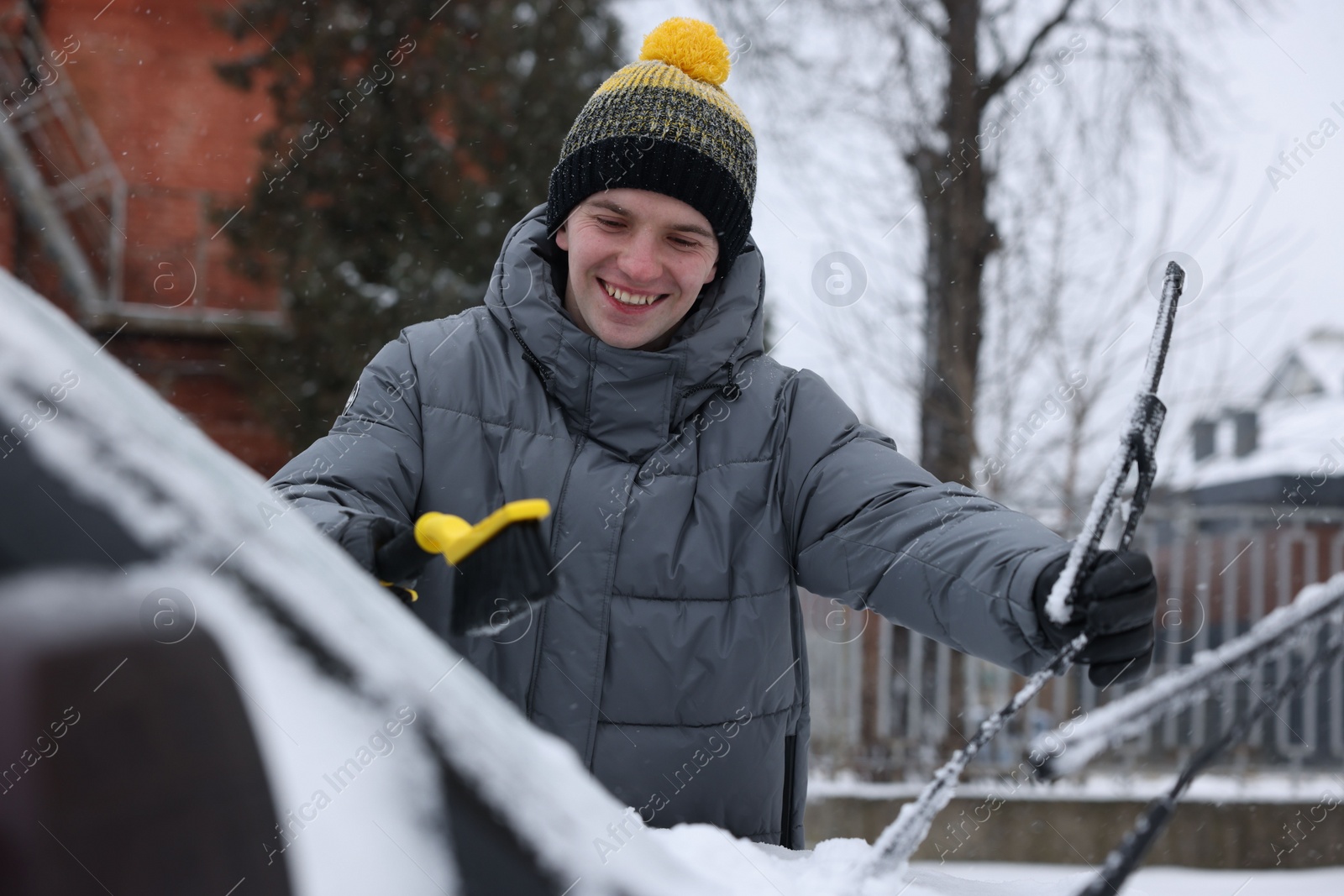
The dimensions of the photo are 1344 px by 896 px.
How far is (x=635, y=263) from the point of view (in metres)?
1.78

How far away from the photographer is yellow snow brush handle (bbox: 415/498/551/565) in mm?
979

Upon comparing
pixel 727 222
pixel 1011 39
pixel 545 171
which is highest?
pixel 1011 39

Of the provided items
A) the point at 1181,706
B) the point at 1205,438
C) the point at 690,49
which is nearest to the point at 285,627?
the point at 1181,706

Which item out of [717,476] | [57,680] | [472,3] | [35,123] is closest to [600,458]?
[717,476]

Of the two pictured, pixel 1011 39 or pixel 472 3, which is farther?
pixel 472 3

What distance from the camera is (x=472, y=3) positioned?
743cm

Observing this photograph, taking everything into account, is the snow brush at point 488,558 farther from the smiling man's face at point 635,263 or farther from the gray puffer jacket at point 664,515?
the smiling man's face at point 635,263

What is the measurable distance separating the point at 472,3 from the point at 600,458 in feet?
21.8

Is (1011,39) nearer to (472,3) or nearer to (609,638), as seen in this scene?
(472,3)

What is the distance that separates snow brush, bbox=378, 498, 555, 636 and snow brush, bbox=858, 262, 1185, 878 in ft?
1.36

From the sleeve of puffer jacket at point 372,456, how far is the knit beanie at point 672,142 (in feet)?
1.54

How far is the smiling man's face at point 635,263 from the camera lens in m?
1.79

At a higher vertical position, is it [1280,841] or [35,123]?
[35,123]

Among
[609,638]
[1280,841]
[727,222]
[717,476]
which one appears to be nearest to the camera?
[609,638]
